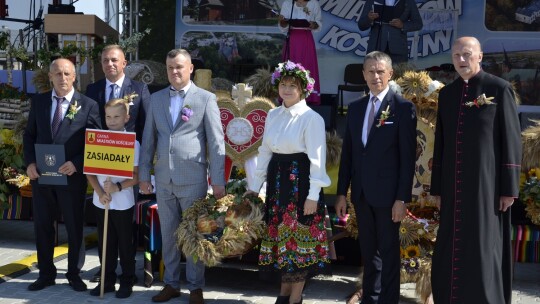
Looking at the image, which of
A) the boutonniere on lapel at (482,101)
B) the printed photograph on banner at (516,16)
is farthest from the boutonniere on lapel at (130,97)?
the printed photograph on banner at (516,16)

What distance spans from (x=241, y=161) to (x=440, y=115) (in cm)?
225

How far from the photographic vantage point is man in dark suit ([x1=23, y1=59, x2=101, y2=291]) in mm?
5762

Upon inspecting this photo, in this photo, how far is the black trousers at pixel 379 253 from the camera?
4875 mm

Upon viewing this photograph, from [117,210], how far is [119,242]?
27cm

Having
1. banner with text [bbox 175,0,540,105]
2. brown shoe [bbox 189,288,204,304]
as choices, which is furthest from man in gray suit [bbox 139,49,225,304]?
banner with text [bbox 175,0,540,105]

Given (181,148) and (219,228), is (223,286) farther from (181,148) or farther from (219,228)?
(181,148)

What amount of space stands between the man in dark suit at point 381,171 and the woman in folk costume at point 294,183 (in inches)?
10.3

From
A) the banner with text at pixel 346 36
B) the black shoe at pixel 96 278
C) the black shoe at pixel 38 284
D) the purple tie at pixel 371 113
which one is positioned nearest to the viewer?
the purple tie at pixel 371 113

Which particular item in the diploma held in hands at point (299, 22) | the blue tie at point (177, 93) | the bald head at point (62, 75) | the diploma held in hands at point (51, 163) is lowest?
the diploma held in hands at point (51, 163)

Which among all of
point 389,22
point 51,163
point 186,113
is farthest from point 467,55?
point 389,22

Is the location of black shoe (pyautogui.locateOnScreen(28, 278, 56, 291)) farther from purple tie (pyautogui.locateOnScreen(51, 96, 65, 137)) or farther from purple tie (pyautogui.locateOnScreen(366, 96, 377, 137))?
purple tie (pyautogui.locateOnScreen(366, 96, 377, 137))

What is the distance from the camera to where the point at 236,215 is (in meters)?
5.42

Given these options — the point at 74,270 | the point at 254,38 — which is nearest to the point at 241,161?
the point at 74,270

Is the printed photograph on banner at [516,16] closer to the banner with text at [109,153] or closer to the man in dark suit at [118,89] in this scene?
the man in dark suit at [118,89]
